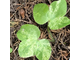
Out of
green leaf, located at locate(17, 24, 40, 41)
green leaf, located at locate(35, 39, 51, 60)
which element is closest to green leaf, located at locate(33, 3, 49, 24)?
green leaf, located at locate(17, 24, 40, 41)

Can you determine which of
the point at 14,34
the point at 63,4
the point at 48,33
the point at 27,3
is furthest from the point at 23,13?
the point at 63,4

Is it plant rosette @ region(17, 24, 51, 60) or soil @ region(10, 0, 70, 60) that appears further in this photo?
soil @ region(10, 0, 70, 60)

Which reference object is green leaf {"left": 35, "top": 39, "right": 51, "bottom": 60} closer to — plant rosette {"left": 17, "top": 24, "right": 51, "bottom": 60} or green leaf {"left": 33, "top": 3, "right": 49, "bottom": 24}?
plant rosette {"left": 17, "top": 24, "right": 51, "bottom": 60}

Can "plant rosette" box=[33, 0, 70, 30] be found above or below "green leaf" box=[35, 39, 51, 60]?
above

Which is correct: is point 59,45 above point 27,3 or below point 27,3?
below

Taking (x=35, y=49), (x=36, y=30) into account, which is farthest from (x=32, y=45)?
(x=36, y=30)

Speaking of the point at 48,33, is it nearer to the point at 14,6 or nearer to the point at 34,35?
the point at 34,35

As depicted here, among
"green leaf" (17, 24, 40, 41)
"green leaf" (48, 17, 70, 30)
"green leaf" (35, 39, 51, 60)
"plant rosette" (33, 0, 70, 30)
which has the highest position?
"plant rosette" (33, 0, 70, 30)
